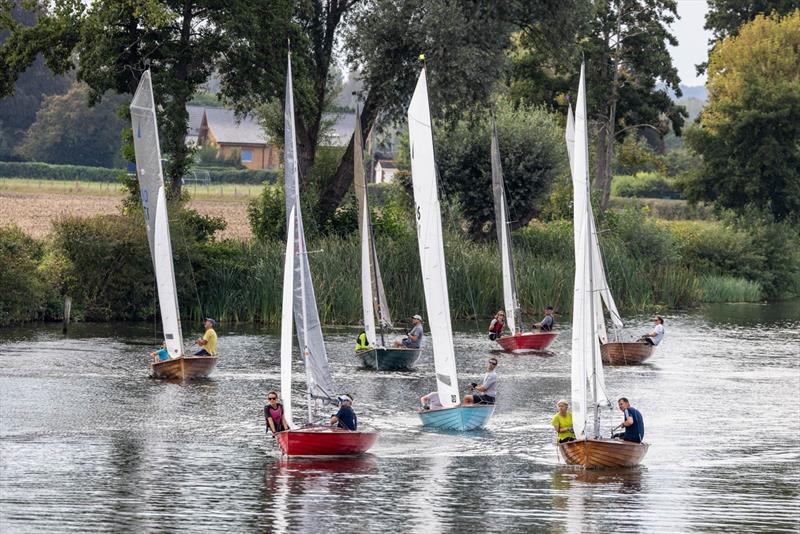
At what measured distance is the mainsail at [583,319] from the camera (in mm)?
30453

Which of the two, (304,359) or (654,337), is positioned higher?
(304,359)

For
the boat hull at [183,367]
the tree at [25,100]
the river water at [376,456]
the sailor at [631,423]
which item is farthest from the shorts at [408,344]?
the tree at [25,100]

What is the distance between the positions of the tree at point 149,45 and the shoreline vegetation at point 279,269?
415 cm

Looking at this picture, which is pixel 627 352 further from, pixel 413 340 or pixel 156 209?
pixel 156 209

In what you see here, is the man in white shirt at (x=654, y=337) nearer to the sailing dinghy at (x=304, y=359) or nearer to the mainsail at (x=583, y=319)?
the mainsail at (x=583, y=319)

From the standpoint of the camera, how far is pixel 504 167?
75.9 meters

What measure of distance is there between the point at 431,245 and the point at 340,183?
3828cm

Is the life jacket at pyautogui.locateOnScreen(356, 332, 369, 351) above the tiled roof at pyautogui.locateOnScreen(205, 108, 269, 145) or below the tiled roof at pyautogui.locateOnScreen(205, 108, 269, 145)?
below

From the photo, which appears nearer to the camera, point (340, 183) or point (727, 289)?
point (340, 183)

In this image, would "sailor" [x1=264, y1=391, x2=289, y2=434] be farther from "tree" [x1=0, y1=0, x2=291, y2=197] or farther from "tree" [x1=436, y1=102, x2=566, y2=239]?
"tree" [x1=436, y1=102, x2=566, y2=239]

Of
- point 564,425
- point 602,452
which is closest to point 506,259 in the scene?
point 564,425

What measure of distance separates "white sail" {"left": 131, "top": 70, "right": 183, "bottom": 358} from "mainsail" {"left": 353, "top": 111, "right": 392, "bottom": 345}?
655 cm

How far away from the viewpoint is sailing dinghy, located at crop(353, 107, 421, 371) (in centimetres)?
4669

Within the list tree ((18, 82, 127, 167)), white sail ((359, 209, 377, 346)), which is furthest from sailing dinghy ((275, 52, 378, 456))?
tree ((18, 82, 127, 167))
